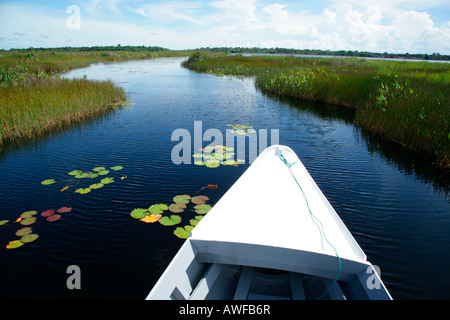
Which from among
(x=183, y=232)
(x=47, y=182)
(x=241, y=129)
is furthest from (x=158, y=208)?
(x=241, y=129)

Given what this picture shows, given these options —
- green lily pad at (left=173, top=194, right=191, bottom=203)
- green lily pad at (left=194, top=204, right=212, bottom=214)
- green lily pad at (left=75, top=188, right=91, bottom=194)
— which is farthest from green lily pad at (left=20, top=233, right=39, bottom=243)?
green lily pad at (left=194, top=204, right=212, bottom=214)

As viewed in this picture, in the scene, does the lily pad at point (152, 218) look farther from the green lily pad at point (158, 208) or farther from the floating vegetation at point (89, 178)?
the floating vegetation at point (89, 178)

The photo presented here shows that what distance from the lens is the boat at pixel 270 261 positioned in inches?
83.4

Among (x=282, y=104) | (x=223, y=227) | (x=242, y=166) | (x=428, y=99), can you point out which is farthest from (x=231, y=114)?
(x=223, y=227)

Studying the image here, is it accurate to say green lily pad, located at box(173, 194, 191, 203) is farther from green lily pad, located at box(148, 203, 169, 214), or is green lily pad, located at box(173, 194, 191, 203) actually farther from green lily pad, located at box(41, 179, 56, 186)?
green lily pad, located at box(41, 179, 56, 186)

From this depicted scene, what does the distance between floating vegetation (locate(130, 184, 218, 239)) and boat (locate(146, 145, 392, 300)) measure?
1124 mm

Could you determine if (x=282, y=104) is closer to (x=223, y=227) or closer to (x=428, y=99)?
(x=428, y=99)

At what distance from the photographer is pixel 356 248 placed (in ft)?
7.64

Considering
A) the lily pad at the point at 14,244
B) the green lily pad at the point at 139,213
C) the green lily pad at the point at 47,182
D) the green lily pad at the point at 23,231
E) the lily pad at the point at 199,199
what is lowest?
the lily pad at the point at 14,244

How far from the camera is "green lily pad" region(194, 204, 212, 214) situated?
4309mm

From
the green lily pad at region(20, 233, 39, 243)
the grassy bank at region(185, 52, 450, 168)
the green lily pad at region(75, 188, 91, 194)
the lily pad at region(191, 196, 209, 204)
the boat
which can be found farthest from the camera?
the grassy bank at region(185, 52, 450, 168)

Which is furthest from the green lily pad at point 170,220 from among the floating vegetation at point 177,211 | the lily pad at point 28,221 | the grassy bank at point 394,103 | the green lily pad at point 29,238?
the grassy bank at point 394,103

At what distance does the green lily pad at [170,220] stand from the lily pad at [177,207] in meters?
0.18
